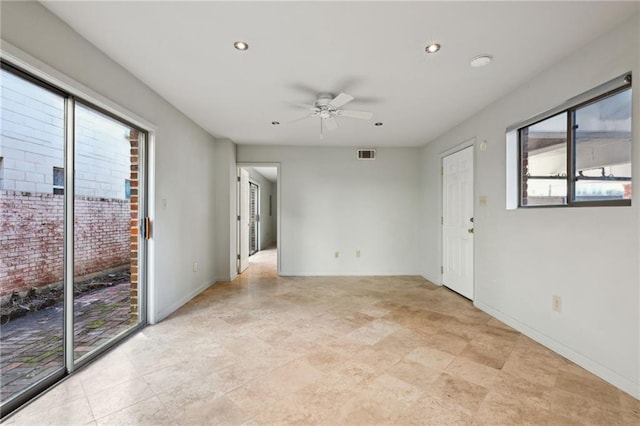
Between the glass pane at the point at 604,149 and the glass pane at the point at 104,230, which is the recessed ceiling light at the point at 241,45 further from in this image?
the glass pane at the point at 604,149

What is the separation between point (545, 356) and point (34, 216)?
12.9 ft

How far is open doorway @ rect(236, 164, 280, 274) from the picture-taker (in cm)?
521

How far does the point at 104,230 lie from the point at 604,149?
161 inches

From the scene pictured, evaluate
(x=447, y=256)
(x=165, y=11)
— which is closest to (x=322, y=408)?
(x=165, y=11)

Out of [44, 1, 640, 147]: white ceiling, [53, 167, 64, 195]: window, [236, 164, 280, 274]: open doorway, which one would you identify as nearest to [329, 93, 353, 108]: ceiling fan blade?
[44, 1, 640, 147]: white ceiling

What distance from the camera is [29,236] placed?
1.73 meters

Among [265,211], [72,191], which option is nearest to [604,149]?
[72,191]

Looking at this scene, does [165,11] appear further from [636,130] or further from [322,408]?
[636,130]

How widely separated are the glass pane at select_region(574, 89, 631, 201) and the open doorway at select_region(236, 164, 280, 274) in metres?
4.09

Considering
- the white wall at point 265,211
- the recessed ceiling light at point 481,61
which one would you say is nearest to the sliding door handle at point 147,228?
the recessed ceiling light at point 481,61

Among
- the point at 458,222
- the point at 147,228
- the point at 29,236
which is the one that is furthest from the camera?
the point at 458,222

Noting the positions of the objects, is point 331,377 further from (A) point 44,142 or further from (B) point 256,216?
(B) point 256,216

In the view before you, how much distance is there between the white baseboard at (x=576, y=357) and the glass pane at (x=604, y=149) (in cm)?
122

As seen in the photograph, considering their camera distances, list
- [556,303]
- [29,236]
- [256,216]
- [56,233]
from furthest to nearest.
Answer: [256,216], [556,303], [56,233], [29,236]
